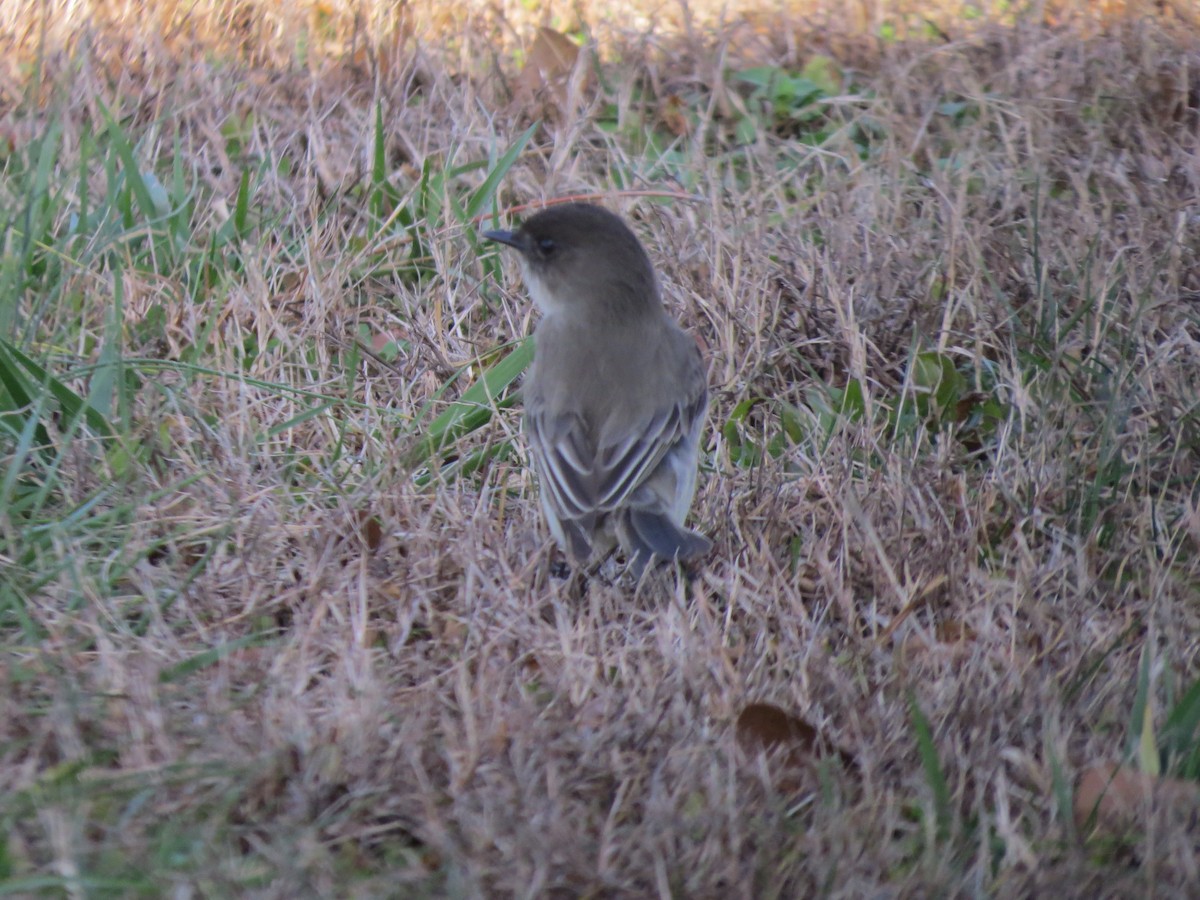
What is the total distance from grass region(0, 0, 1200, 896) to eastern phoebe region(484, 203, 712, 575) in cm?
20

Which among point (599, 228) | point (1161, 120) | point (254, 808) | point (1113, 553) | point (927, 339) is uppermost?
point (1161, 120)

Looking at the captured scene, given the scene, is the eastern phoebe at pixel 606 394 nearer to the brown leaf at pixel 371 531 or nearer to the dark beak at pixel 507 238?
the dark beak at pixel 507 238

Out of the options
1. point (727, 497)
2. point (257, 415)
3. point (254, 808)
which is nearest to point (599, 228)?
point (727, 497)

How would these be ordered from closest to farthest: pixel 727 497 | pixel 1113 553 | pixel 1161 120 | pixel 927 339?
pixel 1113 553 → pixel 727 497 → pixel 927 339 → pixel 1161 120

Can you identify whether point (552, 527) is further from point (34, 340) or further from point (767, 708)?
point (34, 340)

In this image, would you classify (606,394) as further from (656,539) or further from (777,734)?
(777,734)

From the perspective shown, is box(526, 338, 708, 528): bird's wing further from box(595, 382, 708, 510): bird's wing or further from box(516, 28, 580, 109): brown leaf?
box(516, 28, 580, 109): brown leaf

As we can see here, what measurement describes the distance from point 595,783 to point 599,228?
82.5 inches

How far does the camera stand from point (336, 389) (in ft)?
17.0

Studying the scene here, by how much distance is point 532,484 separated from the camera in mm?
4762

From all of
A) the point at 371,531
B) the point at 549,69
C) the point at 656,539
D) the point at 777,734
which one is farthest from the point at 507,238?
the point at 549,69

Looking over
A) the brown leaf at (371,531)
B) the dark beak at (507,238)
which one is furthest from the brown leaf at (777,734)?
the dark beak at (507,238)

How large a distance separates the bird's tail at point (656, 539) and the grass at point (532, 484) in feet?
0.55

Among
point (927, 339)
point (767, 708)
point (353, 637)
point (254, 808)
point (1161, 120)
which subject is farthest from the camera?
point (1161, 120)
